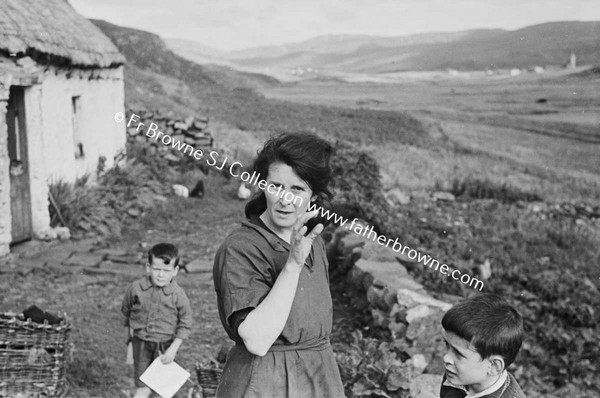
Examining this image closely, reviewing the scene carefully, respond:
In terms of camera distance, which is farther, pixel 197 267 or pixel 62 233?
pixel 62 233

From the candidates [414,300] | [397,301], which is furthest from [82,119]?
[414,300]

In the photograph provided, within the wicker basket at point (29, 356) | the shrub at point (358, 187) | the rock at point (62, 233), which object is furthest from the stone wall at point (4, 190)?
the shrub at point (358, 187)

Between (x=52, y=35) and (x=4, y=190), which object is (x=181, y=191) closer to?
(x=52, y=35)

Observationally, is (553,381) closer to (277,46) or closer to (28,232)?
(28,232)

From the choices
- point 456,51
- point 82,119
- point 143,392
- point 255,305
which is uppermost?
point 456,51

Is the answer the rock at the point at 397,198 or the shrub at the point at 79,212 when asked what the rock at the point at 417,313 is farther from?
the rock at the point at 397,198

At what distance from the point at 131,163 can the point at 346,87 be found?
3332 cm

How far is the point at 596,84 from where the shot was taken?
86.0 feet

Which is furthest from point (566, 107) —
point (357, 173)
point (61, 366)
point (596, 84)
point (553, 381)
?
point (61, 366)

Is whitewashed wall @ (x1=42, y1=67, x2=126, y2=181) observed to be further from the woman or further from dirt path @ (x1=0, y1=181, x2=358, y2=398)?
the woman

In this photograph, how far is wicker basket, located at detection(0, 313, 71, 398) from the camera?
402 centimetres

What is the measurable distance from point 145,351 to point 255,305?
7.02 feet

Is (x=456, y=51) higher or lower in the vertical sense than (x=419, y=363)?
higher

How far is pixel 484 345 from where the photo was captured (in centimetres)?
217
